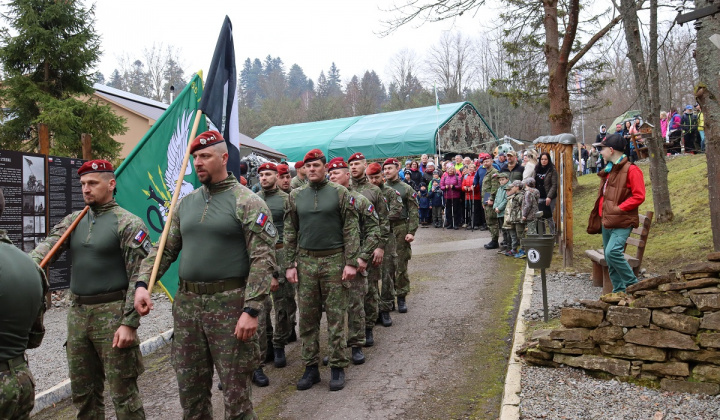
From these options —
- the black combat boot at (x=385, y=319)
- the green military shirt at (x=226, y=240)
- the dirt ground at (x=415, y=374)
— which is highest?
the green military shirt at (x=226, y=240)

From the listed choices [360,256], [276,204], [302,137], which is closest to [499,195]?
[276,204]

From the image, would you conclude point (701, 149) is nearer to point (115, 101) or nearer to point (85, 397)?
point (85, 397)

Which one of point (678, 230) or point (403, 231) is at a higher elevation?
point (403, 231)

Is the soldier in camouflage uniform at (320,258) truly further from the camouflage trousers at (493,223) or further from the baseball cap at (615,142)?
the camouflage trousers at (493,223)

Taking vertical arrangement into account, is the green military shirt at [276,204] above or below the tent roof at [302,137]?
below

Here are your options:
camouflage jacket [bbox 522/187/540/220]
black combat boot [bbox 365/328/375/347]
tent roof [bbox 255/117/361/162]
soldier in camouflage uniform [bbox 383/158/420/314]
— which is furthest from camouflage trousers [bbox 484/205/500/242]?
tent roof [bbox 255/117/361/162]

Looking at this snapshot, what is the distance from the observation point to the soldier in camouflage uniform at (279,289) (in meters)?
6.28

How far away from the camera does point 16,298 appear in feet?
9.31

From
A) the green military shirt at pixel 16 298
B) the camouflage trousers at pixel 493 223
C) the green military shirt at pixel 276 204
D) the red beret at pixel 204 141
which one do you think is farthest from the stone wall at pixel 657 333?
the camouflage trousers at pixel 493 223

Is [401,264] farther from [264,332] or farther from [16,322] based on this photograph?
[16,322]

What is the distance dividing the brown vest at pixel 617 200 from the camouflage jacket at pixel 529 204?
478 cm

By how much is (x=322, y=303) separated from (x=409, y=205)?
3.20 meters

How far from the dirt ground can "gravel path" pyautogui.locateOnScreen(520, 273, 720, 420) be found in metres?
0.37

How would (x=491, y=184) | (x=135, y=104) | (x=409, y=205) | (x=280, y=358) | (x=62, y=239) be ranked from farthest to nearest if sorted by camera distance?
(x=135, y=104), (x=491, y=184), (x=409, y=205), (x=280, y=358), (x=62, y=239)
